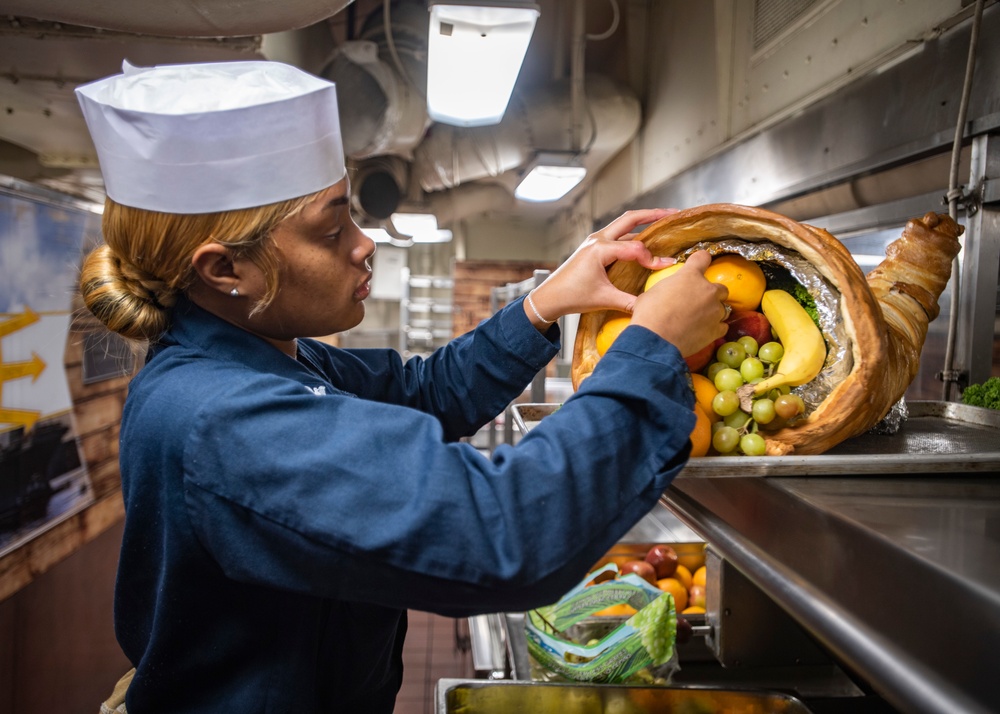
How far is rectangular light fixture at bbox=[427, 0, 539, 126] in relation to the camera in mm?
2332

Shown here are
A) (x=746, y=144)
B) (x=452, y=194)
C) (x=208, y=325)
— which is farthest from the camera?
(x=452, y=194)

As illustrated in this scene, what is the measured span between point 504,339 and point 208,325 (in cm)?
51

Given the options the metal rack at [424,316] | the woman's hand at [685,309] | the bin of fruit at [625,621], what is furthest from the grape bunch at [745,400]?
→ the metal rack at [424,316]

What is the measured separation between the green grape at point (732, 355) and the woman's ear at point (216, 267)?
68cm

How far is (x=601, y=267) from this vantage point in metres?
1.00

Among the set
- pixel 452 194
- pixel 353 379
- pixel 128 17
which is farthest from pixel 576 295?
pixel 452 194

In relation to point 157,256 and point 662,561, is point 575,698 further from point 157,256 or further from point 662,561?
point 157,256

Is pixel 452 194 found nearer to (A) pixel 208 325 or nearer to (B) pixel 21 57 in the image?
(B) pixel 21 57

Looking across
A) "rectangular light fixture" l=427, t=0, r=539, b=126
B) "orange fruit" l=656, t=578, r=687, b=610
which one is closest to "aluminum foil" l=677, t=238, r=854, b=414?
"orange fruit" l=656, t=578, r=687, b=610

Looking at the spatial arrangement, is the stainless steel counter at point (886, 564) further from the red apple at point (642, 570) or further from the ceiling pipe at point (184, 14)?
the ceiling pipe at point (184, 14)

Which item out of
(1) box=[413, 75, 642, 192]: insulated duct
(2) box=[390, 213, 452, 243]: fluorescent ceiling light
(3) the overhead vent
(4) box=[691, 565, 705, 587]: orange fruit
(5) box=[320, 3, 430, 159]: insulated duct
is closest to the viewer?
(4) box=[691, 565, 705, 587]: orange fruit

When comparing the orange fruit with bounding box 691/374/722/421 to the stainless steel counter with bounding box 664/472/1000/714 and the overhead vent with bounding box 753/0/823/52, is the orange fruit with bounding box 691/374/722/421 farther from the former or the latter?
the overhead vent with bounding box 753/0/823/52

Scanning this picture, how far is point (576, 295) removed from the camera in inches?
40.6

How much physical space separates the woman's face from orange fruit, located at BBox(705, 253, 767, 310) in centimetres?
51
